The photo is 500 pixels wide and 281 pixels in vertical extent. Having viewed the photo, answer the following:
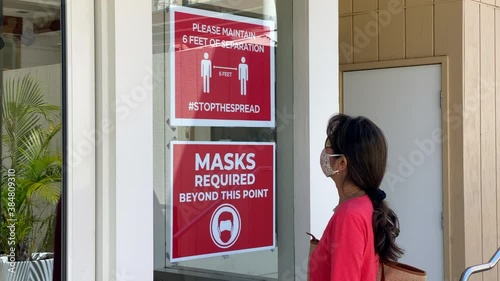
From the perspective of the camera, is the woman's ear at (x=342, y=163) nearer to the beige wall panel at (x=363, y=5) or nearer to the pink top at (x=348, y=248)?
the pink top at (x=348, y=248)

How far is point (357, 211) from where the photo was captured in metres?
2.28

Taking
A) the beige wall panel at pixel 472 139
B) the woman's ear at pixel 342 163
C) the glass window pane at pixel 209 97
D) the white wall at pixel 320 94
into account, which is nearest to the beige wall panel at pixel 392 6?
the beige wall panel at pixel 472 139

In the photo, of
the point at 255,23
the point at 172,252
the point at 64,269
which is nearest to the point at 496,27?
the point at 255,23

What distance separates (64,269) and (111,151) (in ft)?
1.58

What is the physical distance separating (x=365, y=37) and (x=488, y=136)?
1.22m

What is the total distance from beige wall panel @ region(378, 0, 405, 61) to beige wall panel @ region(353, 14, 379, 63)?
0.05 m

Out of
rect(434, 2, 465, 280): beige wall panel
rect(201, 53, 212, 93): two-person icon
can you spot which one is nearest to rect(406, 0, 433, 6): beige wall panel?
rect(434, 2, 465, 280): beige wall panel

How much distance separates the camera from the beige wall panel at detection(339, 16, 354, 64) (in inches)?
235

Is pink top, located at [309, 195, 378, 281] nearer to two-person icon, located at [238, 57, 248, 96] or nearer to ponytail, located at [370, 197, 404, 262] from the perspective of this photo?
ponytail, located at [370, 197, 404, 262]

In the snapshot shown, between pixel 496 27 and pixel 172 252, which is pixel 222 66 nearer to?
pixel 172 252

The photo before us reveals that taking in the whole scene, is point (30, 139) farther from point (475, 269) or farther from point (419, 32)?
point (419, 32)

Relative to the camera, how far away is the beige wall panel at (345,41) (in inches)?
235

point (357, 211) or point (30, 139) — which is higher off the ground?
point (30, 139)

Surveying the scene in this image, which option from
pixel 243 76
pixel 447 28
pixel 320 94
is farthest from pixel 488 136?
pixel 243 76
